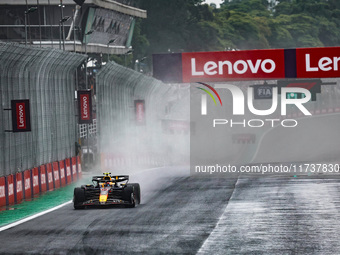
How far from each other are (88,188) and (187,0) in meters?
93.1

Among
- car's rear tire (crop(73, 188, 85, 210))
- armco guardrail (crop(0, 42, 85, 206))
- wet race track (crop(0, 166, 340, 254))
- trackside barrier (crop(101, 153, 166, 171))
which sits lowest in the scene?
trackside barrier (crop(101, 153, 166, 171))

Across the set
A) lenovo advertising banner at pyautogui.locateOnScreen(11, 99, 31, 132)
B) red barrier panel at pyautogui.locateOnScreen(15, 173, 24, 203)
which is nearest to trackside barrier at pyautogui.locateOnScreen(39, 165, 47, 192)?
red barrier panel at pyautogui.locateOnScreen(15, 173, 24, 203)

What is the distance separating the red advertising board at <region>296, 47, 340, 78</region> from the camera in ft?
94.1

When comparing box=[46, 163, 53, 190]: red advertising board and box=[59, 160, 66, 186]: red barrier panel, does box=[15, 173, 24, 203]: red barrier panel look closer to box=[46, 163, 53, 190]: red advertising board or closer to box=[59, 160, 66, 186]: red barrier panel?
box=[46, 163, 53, 190]: red advertising board

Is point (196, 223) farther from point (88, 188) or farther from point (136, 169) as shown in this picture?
point (136, 169)

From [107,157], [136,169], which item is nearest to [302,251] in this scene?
[107,157]

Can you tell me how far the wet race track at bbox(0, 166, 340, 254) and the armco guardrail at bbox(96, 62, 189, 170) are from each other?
51.6 ft

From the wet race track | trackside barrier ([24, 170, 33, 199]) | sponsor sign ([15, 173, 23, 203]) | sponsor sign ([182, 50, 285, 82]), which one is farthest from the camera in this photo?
sponsor sign ([182, 50, 285, 82])

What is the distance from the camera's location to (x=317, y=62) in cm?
2884

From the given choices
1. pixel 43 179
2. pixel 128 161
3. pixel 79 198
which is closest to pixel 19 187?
pixel 43 179

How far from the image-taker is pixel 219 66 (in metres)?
28.9

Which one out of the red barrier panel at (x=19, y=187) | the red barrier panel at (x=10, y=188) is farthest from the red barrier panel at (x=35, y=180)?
the red barrier panel at (x=10, y=188)

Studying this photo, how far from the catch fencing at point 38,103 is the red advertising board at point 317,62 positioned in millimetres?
9282

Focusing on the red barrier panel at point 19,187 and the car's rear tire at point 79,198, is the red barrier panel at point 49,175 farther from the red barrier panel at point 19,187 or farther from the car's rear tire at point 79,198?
the car's rear tire at point 79,198
